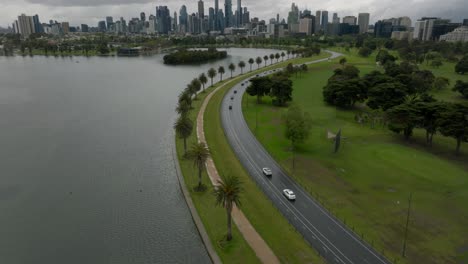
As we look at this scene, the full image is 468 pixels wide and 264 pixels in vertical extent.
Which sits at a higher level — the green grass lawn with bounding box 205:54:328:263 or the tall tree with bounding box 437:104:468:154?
the tall tree with bounding box 437:104:468:154

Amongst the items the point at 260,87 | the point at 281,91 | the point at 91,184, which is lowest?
the point at 91,184

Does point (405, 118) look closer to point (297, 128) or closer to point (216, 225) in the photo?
point (297, 128)

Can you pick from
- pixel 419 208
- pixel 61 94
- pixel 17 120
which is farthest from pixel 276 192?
pixel 61 94

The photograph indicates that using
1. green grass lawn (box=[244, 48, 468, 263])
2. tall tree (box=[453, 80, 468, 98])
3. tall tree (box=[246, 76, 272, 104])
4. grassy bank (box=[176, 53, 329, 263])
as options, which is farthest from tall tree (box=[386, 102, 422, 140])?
tall tree (box=[453, 80, 468, 98])

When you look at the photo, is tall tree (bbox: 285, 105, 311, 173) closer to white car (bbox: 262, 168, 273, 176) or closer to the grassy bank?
white car (bbox: 262, 168, 273, 176)

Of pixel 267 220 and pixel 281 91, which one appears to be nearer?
pixel 267 220

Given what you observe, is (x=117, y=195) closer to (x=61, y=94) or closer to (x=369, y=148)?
(x=369, y=148)

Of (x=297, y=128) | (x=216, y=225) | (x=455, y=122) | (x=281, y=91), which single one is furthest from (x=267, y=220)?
(x=281, y=91)
